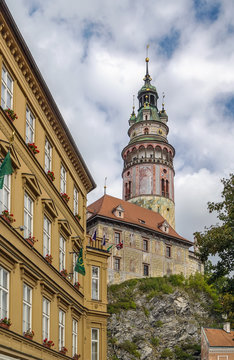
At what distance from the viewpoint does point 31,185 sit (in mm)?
18797

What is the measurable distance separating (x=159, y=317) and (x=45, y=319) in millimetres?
41375

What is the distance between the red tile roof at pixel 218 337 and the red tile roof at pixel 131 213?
14.1 m

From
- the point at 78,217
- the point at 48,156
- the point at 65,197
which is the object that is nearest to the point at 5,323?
the point at 48,156

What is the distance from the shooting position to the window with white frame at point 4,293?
15.4m

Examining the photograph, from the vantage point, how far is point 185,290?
63.9m

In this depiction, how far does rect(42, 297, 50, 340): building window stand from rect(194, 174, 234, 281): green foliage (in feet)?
28.6

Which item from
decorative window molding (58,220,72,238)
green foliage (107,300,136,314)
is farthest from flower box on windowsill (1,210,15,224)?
green foliage (107,300,136,314)

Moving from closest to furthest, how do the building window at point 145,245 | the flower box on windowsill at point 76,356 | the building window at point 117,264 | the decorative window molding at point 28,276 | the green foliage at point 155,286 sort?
the decorative window molding at point 28,276 → the flower box on windowsill at point 76,356 → the green foliage at point 155,286 → the building window at point 117,264 → the building window at point 145,245

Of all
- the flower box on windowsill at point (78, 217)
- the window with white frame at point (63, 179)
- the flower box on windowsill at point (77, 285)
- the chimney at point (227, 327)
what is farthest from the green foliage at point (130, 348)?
the window with white frame at point (63, 179)

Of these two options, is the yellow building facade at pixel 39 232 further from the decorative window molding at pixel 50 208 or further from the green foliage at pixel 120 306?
the green foliage at pixel 120 306

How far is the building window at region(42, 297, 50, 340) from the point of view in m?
19.8

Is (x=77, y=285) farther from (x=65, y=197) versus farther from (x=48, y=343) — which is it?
(x=48, y=343)

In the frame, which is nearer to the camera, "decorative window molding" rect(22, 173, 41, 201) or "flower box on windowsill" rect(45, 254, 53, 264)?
"decorative window molding" rect(22, 173, 41, 201)

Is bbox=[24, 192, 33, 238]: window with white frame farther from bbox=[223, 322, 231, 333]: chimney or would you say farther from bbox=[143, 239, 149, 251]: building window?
bbox=[143, 239, 149, 251]: building window
